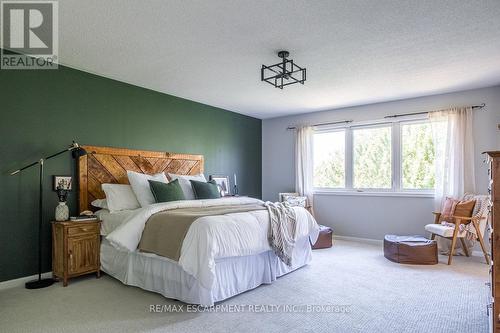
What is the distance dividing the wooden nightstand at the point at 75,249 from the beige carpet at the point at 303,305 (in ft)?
0.48

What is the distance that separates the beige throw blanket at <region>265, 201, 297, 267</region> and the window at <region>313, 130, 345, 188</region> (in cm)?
270

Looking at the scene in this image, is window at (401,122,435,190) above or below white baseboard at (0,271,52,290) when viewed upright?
above

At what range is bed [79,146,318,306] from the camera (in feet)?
8.64

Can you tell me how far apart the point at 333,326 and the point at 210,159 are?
3.88 metres

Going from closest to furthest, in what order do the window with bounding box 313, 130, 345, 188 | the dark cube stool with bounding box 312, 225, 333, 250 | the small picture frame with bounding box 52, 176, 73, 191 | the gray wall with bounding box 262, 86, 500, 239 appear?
the small picture frame with bounding box 52, 176, 73, 191 → the gray wall with bounding box 262, 86, 500, 239 → the dark cube stool with bounding box 312, 225, 333, 250 → the window with bounding box 313, 130, 345, 188

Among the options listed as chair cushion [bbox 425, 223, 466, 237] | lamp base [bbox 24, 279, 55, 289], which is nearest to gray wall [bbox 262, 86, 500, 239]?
chair cushion [bbox 425, 223, 466, 237]

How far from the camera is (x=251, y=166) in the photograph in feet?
22.1

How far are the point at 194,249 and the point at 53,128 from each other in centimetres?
241

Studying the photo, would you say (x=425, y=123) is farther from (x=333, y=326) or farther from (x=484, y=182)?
(x=333, y=326)

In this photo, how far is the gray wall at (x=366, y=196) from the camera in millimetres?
4574

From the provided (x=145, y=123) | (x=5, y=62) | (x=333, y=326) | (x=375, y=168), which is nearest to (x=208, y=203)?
(x=145, y=123)

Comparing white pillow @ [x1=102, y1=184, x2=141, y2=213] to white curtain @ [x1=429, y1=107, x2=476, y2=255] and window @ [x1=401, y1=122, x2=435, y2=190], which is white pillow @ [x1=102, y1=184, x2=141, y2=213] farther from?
white curtain @ [x1=429, y1=107, x2=476, y2=255]

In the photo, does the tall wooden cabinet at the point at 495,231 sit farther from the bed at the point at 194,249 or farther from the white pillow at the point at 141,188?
the white pillow at the point at 141,188

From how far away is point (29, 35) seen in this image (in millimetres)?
2977
